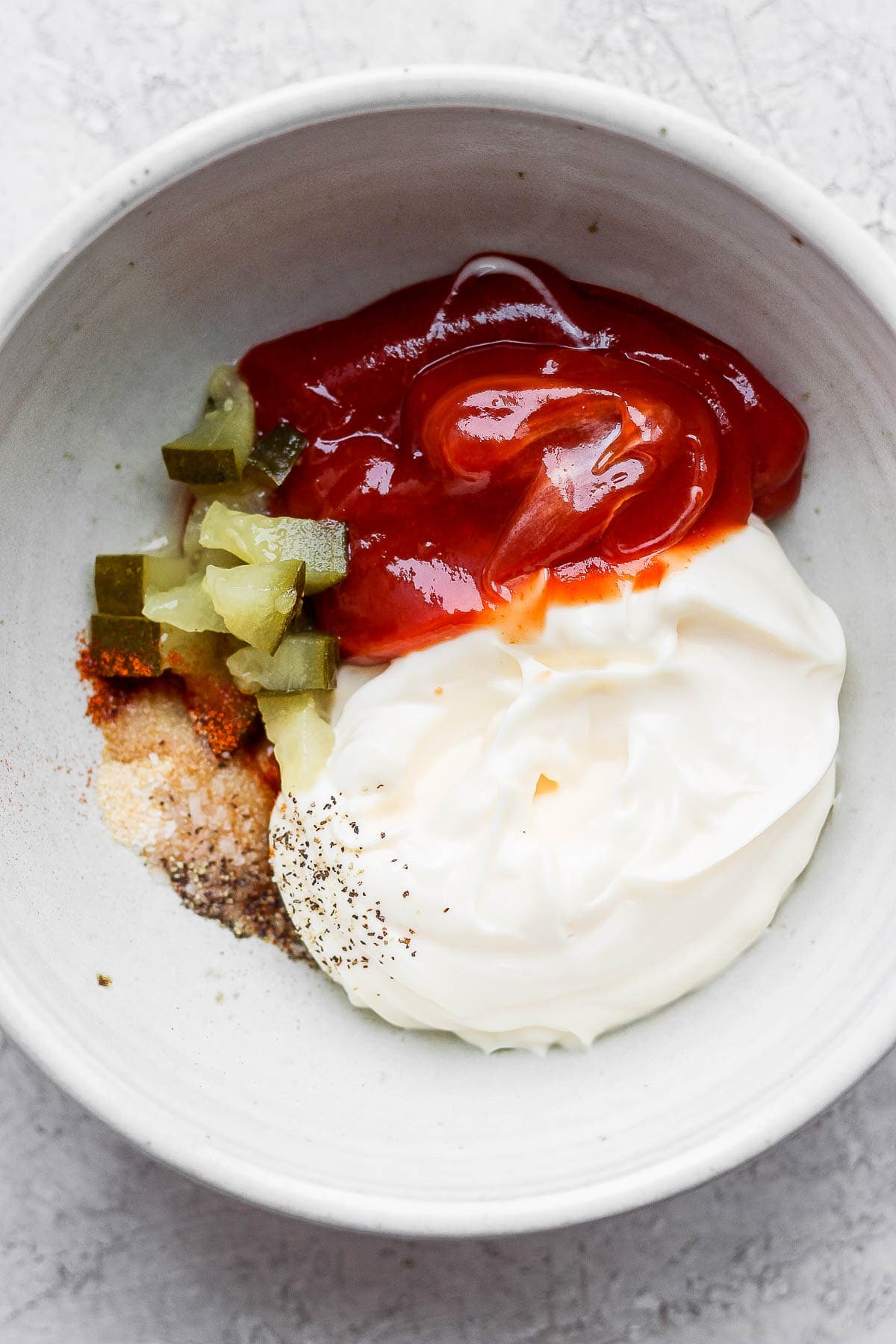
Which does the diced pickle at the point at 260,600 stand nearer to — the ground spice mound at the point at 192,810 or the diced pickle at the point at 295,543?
the diced pickle at the point at 295,543

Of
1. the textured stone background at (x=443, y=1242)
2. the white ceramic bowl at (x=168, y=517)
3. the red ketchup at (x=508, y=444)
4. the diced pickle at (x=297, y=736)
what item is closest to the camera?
the white ceramic bowl at (x=168, y=517)

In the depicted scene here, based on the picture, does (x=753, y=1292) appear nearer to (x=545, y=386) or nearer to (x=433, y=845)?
(x=433, y=845)

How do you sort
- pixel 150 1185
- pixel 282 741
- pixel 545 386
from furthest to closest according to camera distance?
pixel 150 1185 → pixel 282 741 → pixel 545 386

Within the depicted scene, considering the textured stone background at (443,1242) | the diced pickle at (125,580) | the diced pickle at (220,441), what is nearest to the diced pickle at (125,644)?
the diced pickle at (125,580)

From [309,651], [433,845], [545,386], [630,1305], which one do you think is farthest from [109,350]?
[630,1305]

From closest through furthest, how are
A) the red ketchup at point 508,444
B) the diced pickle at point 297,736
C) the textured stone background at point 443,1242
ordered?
1. the red ketchup at point 508,444
2. the diced pickle at point 297,736
3. the textured stone background at point 443,1242

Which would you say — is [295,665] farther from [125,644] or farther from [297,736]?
[125,644]
